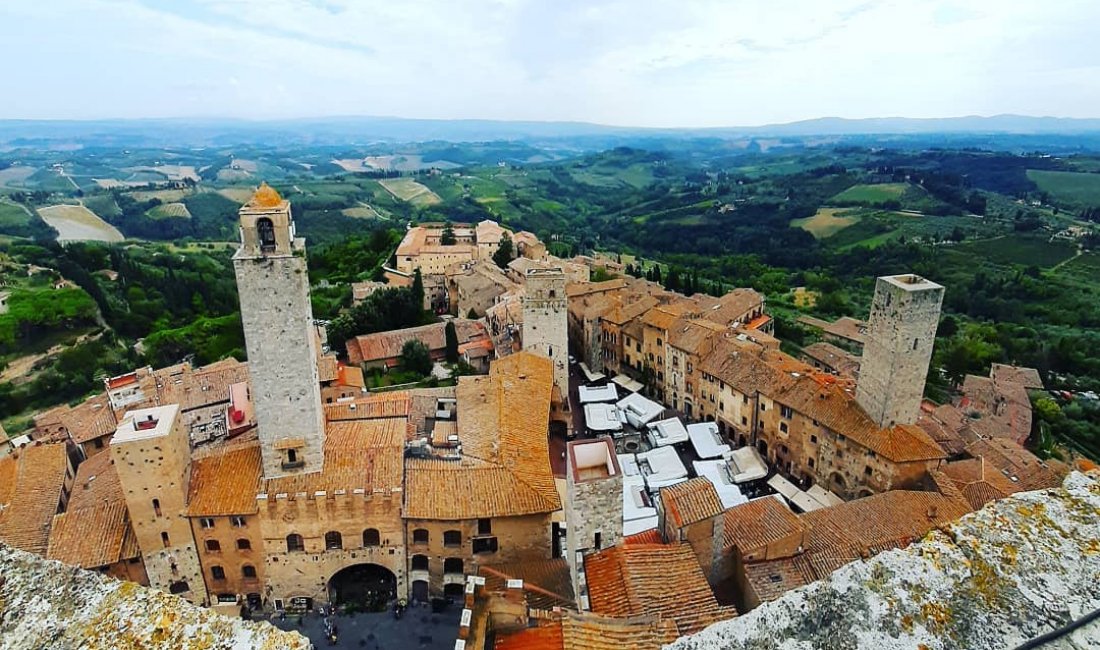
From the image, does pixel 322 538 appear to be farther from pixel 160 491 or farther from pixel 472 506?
pixel 160 491

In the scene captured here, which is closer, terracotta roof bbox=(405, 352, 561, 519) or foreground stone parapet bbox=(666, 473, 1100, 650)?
foreground stone parapet bbox=(666, 473, 1100, 650)

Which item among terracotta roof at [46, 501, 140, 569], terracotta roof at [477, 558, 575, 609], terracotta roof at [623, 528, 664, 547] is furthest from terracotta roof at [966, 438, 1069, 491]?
terracotta roof at [46, 501, 140, 569]

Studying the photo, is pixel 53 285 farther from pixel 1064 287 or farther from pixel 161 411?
pixel 1064 287

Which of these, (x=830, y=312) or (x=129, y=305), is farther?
(x=830, y=312)

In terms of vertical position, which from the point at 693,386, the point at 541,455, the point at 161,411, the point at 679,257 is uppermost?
the point at 161,411

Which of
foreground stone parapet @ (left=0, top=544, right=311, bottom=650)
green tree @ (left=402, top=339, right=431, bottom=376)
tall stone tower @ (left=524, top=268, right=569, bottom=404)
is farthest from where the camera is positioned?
green tree @ (left=402, top=339, right=431, bottom=376)

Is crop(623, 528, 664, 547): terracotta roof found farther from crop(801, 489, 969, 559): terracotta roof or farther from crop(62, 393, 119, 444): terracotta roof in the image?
crop(62, 393, 119, 444): terracotta roof

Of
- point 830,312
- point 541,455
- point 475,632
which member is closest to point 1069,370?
point 830,312
